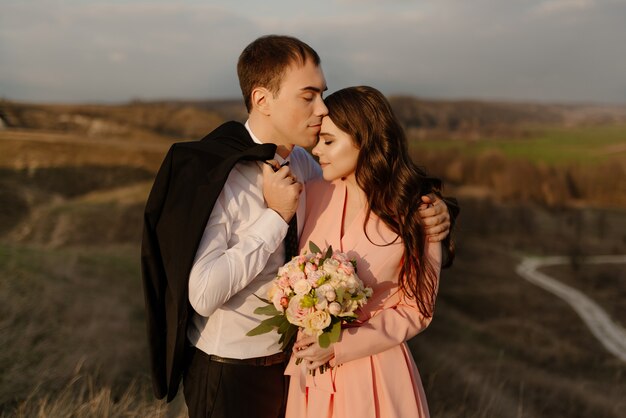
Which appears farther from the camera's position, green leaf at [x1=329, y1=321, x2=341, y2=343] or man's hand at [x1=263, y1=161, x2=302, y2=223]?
man's hand at [x1=263, y1=161, x2=302, y2=223]

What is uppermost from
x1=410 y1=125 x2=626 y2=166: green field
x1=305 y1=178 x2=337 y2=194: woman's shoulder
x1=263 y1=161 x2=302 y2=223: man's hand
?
x1=263 y1=161 x2=302 y2=223: man's hand

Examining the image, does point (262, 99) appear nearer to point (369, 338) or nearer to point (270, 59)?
point (270, 59)

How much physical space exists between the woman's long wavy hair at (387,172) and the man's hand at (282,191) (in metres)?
0.55

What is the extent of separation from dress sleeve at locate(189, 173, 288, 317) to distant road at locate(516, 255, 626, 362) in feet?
110

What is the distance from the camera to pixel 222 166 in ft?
9.93

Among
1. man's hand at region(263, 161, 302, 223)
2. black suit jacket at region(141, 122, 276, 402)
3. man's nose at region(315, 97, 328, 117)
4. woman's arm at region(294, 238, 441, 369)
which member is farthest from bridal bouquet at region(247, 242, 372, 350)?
man's nose at region(315, 97, 328, 117)

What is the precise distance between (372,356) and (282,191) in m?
0.98

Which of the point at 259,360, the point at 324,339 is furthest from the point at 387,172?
the point at 259,360

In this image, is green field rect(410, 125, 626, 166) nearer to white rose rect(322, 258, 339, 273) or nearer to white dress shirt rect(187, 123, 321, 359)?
white dress shirt rect(187, 123, 321, 359)

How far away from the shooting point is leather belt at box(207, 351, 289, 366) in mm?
3177

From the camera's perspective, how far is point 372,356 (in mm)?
3322

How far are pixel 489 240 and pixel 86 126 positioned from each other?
3084 cm

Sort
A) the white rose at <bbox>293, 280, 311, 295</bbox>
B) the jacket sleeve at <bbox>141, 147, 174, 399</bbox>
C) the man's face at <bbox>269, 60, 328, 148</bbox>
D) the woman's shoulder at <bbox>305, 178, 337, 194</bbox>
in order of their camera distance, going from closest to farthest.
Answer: the white rose at <bbox>293, 280, 311, 295</bbox> < the jacket sleeve at <bbox>141, 147, 174, 399</bbox> < the man's face at <bbox>269, 60, 328, 148</bbox> < the woman's shoulder at <bbox>305, 178, 337, 194</bbox>

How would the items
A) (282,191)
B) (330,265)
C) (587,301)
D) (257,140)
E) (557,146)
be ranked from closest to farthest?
1. (330,265)
2. (282,191)
3. (257,140)
4. (587,301)
5. (557,146)
